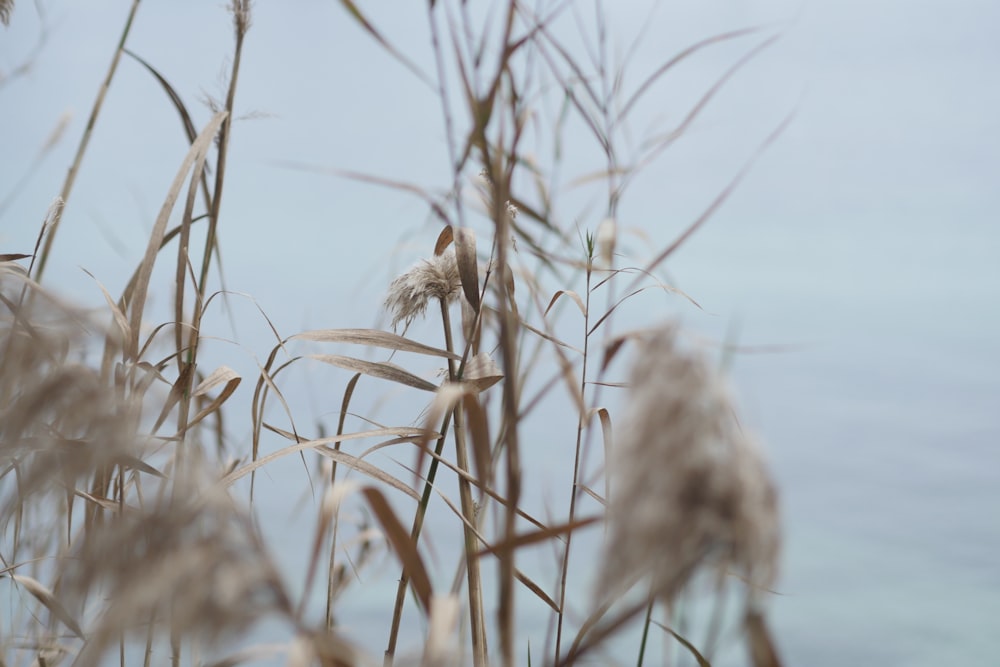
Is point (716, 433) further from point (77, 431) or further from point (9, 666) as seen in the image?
point (9, 666)

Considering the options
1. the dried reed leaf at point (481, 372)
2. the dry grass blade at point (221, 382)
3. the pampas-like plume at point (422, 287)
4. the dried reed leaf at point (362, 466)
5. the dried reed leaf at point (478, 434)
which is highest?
the pampas-like plume at point (422, 287)

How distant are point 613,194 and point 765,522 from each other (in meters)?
0.53

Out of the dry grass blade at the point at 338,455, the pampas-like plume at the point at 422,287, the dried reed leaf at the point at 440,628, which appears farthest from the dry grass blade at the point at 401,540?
the pampas-like plume at the point at 422,287

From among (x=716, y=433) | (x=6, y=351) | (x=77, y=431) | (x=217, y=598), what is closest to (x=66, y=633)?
(x=6, y=351)

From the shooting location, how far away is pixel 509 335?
17.7 inches

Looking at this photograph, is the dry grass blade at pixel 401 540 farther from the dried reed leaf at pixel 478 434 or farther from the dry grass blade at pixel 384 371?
the dry grass blade at pixel 384 371

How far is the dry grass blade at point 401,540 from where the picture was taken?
0.49 metres

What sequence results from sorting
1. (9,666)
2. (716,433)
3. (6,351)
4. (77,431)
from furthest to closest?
(9,666) < (6,351) < (77,431) < (716,433)

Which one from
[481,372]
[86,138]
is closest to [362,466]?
A: [481,372]

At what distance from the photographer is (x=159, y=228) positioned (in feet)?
2.84

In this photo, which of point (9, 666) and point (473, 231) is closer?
point (473, 231)

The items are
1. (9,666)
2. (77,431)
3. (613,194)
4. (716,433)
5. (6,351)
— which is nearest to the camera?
(716,433)

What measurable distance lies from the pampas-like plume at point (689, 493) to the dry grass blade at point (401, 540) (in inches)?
8.5

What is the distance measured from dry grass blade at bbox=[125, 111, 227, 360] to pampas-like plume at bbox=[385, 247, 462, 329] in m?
0.22
